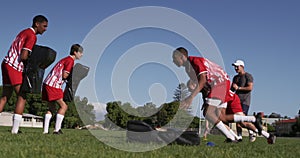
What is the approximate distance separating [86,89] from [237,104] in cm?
365

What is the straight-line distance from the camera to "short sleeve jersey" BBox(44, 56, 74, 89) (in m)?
9.22

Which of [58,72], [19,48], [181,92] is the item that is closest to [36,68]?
[19,48]

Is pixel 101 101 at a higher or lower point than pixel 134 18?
lower

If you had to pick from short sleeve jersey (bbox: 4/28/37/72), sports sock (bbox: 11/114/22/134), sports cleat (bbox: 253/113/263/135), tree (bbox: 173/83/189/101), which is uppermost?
short sleeve jersey (bbox: 4/28/37/72)

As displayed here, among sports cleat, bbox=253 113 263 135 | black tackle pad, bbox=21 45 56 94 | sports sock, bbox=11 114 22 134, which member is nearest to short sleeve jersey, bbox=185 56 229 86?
sports cleat, bbox=253 113 263 135

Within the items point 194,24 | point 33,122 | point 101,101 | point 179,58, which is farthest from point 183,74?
point 33,122

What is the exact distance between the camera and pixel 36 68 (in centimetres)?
775

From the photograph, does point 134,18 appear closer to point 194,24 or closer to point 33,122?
point 194,24

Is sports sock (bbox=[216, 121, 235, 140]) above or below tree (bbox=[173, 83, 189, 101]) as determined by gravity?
below

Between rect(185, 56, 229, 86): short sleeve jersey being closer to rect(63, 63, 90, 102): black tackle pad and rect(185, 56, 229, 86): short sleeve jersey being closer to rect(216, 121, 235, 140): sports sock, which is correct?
rect(216, 121, 235, 140): sports sock

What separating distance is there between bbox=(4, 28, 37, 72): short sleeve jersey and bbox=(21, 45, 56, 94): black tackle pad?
0.47ft

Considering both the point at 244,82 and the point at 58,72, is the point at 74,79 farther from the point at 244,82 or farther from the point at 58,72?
the point at 244,82

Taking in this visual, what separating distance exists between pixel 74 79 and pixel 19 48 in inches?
77.2

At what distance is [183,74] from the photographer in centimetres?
763
